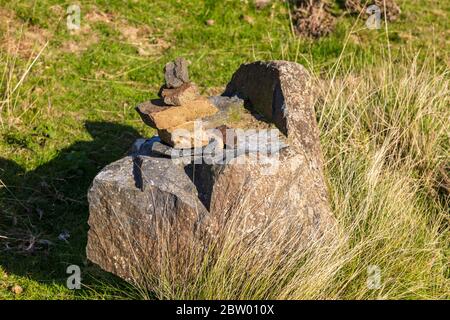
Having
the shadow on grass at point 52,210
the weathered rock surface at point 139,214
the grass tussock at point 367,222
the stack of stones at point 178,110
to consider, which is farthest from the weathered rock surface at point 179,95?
the shadow on grass at point 52,210

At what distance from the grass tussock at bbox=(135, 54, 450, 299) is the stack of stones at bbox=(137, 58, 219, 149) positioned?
0.78m

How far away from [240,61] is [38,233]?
3.55 metres

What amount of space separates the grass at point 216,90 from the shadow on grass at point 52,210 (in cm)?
1

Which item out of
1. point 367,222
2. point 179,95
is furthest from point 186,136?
point 367,222

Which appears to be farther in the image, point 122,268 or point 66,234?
point 66,234

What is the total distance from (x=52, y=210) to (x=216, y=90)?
257cm

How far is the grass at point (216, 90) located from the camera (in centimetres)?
507

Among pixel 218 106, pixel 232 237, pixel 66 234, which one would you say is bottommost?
pixel 66 234

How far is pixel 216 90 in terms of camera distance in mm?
8141

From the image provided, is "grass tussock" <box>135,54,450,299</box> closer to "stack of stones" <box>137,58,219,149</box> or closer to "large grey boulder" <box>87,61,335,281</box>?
"large grey boulder" <box>87,61,335,281</box>

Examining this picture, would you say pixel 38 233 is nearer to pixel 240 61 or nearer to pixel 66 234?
pixel 66 234

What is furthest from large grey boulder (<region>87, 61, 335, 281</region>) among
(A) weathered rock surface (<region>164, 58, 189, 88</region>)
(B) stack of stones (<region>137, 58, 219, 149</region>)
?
(A) weathered rock surface (<region>164, 58, 189, 88</region>)

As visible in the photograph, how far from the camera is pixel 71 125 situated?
23.9 ft
